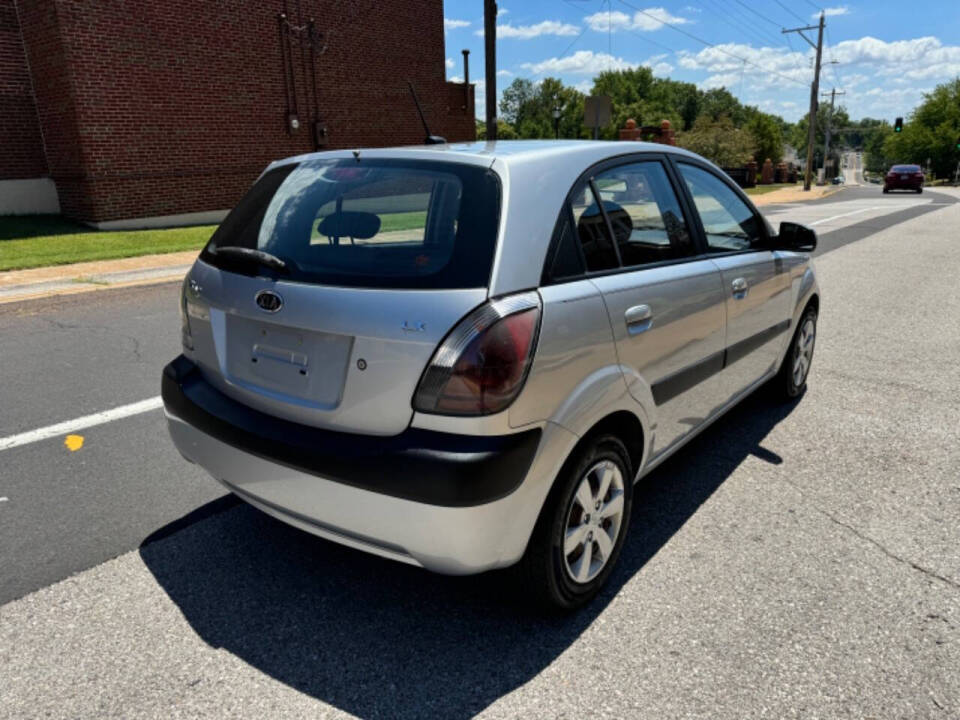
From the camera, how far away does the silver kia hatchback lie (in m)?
2.15

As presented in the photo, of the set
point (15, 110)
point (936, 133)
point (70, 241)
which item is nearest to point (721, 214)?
point (70, 241)

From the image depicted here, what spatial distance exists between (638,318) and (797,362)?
8.49 feet

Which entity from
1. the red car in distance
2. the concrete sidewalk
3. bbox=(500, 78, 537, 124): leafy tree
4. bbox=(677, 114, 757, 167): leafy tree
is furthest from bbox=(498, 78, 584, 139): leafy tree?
the concrete sidewalk

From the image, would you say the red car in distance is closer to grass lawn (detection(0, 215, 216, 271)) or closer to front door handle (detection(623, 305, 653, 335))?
grass lawn (detection(0, 215, 216, 271))

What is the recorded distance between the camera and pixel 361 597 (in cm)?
269

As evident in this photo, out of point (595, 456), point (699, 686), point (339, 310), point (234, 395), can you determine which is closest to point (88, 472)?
point (234, 395)

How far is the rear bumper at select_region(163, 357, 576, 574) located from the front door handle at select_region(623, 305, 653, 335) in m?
0.56

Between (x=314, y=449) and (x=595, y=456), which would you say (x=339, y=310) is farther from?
(x=595, y=456)

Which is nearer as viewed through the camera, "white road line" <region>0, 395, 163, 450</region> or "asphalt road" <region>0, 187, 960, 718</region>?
"asphalt road" <region>0, 187, 960, 718</region>

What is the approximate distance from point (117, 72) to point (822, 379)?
50.4 ft

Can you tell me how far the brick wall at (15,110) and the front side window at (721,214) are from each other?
1665cm

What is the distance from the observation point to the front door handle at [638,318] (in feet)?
8.74

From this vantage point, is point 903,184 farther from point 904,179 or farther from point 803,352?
point 803,352

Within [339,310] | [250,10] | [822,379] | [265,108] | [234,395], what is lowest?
[822,379]
